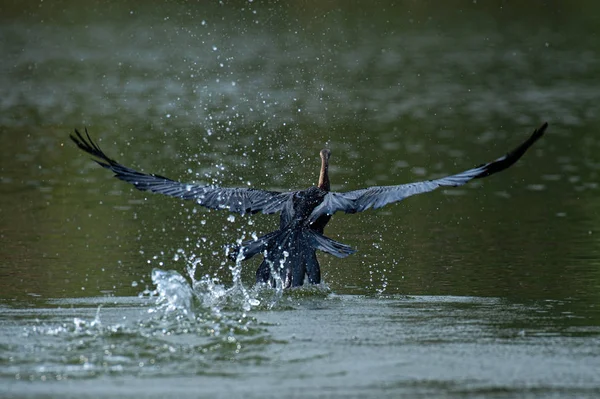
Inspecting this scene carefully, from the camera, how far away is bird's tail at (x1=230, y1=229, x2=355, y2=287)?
10117 millimetres

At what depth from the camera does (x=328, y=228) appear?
47.5 feet

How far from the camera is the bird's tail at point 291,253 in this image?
10117 millimetres


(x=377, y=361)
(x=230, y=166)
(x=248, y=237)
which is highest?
(x=230, y=166)

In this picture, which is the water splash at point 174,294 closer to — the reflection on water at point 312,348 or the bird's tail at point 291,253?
the reflection on water at point 312,348

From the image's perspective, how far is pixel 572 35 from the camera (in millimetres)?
38875

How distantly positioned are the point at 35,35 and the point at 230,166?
983 inches

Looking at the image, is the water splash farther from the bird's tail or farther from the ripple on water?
the bird's tail

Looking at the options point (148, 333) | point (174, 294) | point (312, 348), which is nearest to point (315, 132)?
point (174, 294)

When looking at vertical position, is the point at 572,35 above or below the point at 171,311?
above

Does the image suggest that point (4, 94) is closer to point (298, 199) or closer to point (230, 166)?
point (230, 166)

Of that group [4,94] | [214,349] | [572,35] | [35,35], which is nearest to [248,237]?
[214,349]

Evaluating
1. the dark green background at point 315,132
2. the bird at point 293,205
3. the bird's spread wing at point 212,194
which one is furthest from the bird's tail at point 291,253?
the dark green background at point 315,132

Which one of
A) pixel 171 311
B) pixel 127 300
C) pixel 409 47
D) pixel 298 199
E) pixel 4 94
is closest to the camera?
pixel 171 311

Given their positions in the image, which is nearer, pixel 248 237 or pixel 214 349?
pixel 214 349
